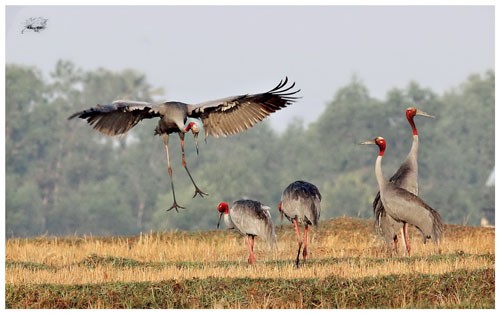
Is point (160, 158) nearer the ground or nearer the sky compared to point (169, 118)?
nearer the sky

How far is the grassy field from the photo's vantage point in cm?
1116

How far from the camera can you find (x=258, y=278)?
38.2ft

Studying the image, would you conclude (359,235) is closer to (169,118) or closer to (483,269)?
(169,118)

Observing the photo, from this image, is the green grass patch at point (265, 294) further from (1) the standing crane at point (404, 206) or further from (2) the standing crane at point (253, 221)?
(2) the standing crane at point (253, 221)

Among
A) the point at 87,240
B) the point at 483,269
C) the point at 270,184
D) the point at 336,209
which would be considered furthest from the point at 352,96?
the point at 483,269

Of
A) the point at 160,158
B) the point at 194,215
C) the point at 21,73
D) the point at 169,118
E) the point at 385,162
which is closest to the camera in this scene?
the point at 169,118

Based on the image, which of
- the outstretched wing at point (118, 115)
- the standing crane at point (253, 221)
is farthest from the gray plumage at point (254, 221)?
the outstretched wing at point (118, 115)

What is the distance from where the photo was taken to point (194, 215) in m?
50.8

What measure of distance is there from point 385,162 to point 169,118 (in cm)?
3937

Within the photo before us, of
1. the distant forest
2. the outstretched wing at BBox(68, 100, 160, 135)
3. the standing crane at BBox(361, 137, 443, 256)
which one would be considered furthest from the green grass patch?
the distant forest

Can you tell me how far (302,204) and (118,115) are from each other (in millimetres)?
2485

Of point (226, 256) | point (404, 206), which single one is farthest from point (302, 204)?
point (226, 256)

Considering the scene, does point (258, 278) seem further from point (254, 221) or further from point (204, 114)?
point (204, 114)

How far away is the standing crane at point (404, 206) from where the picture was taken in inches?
558
